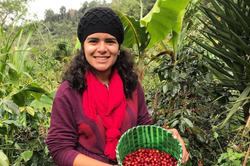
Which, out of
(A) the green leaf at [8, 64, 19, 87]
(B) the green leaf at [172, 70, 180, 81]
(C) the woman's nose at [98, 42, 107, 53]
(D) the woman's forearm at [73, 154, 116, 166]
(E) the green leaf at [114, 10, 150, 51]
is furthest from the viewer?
(E) the green leaf at [114, 10, 150, 51]

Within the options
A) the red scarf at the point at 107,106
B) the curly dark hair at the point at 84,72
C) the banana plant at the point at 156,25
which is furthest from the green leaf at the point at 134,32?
the red scarf at the point at 107,106

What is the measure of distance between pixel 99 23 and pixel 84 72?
0.31 meters

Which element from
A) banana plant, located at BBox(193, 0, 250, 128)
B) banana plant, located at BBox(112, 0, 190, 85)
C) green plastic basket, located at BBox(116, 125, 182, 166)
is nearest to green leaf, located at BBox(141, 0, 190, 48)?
banana plant, located at BBox(112, 0, 190, 85)

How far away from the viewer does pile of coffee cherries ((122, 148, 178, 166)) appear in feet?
3.90

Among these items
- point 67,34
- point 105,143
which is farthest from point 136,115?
point 67,34

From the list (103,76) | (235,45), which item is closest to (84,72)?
(103,76)

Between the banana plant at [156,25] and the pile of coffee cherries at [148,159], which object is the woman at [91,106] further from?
the banana plant at [156,25]

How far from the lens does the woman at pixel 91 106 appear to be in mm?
1128

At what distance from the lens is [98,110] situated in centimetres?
120

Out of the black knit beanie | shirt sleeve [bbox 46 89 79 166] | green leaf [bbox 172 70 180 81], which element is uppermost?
the black knit beanie

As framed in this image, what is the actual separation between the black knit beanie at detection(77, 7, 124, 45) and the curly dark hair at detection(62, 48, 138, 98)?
159 mm

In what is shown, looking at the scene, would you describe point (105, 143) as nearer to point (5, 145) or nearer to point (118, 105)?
point (118, 105)

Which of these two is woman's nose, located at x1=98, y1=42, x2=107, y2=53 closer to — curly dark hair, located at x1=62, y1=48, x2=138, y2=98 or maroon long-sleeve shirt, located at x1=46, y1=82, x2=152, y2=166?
curly dark hair, located at x1=62, y1=48, x2=138, y2=98

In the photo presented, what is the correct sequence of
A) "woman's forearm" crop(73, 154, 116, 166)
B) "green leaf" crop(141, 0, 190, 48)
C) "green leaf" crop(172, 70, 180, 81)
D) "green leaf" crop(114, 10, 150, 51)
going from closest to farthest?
"woman's forearm" crop(73, 154, 116, 166), "green leaf" crop(172, 70, 180, 81), "green leaf" crop(141, 0, 190, 48), "green leaf" crop(114, 10, 150, 51)
